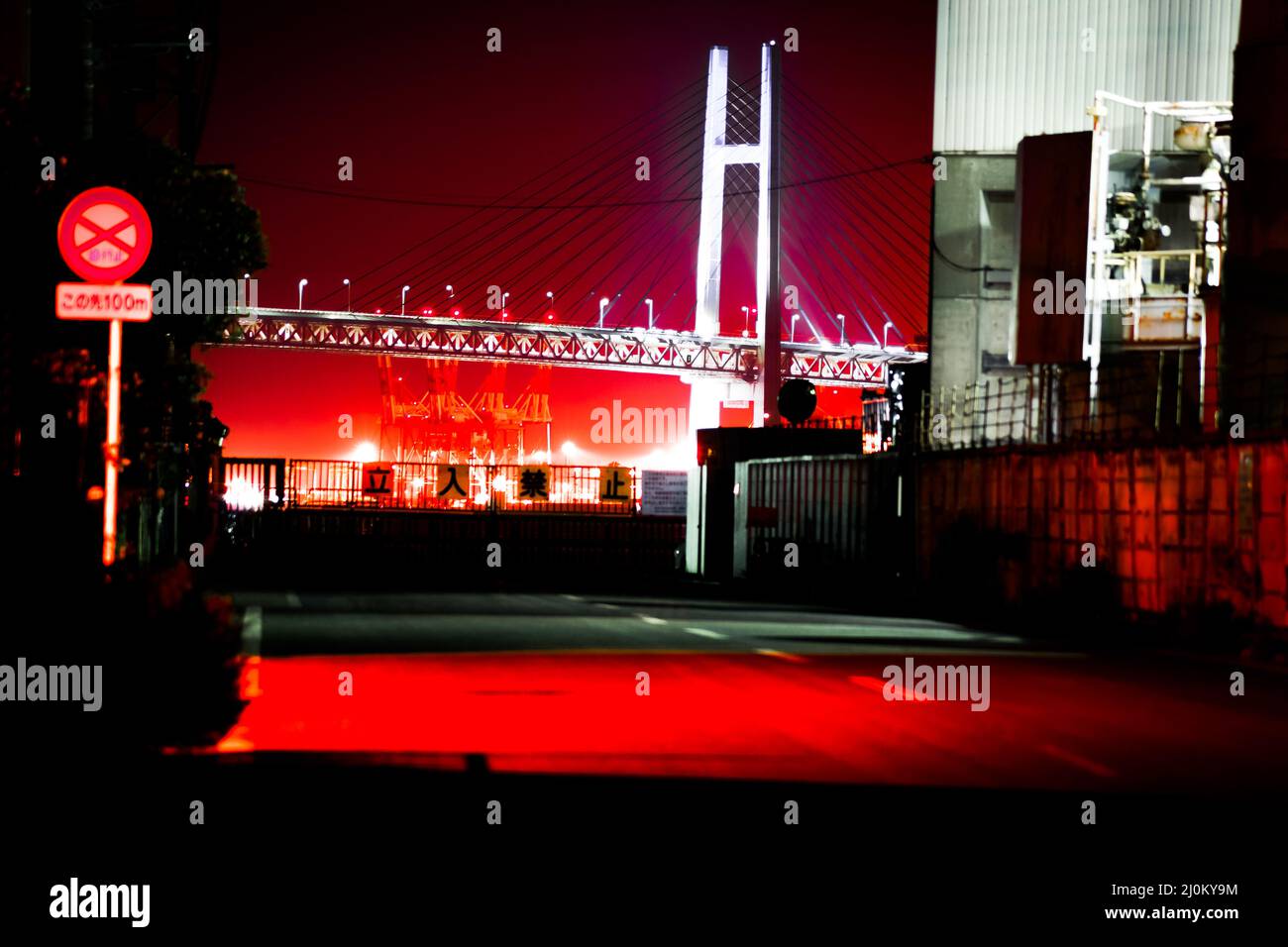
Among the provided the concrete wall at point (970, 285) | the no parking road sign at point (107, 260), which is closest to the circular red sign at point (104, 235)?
the no parking road sign at point (107, 260)

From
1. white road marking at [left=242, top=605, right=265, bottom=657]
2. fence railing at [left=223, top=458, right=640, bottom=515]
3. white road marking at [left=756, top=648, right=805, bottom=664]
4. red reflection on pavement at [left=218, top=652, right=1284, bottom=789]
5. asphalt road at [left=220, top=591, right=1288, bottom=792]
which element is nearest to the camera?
red reflection on pavement at [left=218, top=652, right=1284, bottom=789]

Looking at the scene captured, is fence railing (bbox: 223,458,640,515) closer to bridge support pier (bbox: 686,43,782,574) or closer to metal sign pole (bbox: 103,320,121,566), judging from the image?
bridge support pier (bbox: 686,43,782,574)

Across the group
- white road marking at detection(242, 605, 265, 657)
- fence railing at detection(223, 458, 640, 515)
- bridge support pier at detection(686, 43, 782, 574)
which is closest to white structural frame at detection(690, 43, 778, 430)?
bridge support pier at detection(686, 43, 782, 574)

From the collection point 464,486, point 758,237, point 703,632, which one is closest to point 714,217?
point 758,237

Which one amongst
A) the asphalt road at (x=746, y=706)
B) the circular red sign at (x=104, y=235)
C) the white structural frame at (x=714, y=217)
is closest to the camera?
the asphalt road at (x=746, y=706)

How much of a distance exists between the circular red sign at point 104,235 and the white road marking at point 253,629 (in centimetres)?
541

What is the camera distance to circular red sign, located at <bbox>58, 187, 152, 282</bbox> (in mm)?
11602

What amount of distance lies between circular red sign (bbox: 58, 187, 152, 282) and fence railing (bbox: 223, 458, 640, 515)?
36908mm

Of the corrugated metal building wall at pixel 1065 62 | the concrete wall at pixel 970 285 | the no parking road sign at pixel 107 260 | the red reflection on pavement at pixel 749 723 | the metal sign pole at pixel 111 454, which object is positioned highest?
the corrugated metal building wall at pixel 1065 62

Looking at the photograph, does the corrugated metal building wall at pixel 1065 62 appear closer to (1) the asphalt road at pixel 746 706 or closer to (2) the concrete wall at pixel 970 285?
(2) the concrete wall at pixel 970 285

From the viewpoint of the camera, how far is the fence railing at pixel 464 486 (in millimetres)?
50438

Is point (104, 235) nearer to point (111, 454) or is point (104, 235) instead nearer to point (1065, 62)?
point (111, 454)

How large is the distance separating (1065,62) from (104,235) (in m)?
34.4
